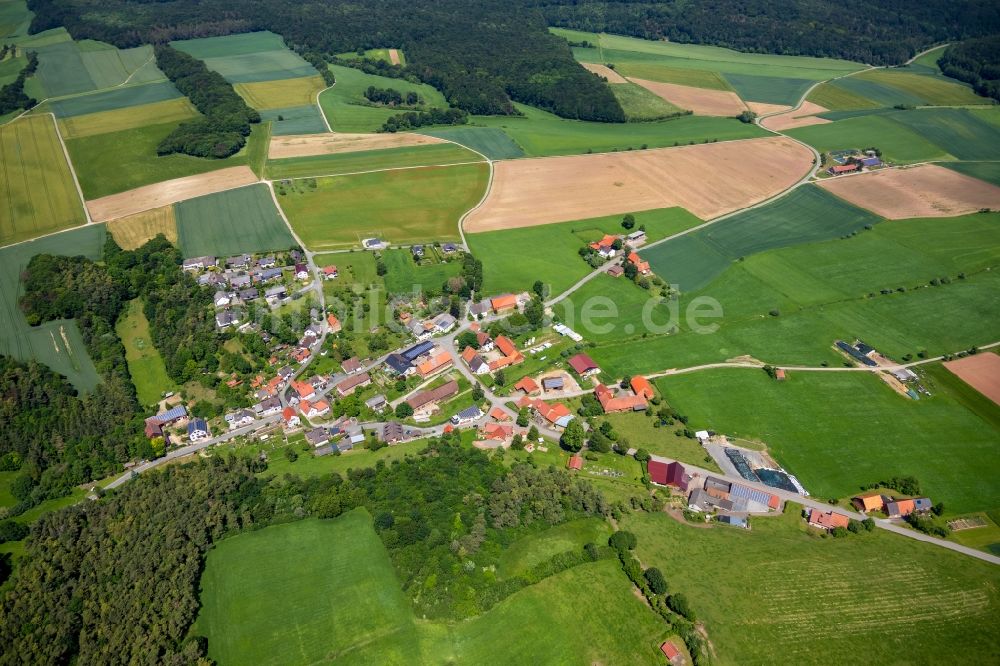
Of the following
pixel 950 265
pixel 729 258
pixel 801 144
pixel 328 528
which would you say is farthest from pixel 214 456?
pixel 801 144

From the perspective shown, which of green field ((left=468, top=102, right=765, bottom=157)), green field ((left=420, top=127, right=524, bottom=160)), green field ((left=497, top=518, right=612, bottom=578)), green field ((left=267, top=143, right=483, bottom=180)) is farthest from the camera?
green field ((left=468, top=102, right=765, bottom=157))

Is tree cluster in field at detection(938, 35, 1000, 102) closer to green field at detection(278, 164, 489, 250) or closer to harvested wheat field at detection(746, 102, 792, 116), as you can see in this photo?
harvested wheat field at detection(746, 102, 792, 116)

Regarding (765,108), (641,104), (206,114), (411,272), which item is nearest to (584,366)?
(411,272)

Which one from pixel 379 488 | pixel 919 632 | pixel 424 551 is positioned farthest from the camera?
pixel 379 488

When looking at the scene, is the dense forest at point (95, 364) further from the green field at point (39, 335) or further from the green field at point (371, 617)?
the green field at point (371, 617)

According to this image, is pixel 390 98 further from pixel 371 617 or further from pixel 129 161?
pixel 371 617

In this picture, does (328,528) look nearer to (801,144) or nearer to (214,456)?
(214,456)

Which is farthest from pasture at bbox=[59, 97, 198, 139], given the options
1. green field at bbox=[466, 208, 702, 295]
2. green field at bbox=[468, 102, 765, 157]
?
green field at bbox=[466, 208, 702, 295]

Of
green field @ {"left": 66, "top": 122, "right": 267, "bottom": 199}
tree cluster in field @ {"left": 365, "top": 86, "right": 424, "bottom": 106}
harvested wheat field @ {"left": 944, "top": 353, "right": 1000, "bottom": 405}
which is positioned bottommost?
green field @ {"left": 66, "top": 122, "right": 267, "bottom": 199}
